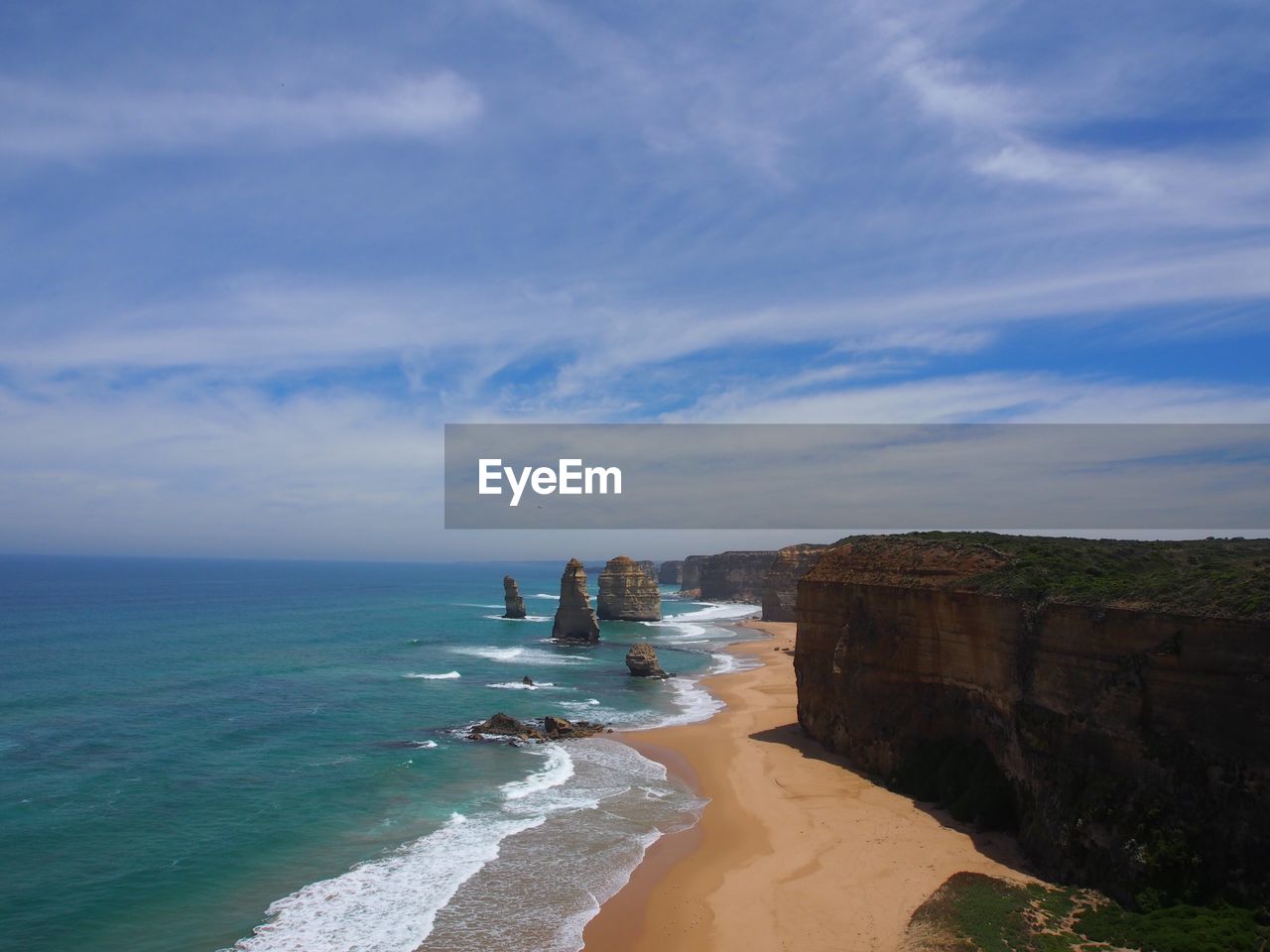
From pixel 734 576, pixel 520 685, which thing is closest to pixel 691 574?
pixel 734 576

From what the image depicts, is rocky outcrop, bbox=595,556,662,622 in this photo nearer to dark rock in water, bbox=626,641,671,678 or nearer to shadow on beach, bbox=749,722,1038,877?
dark rock in water, bbox=626,641,671,678

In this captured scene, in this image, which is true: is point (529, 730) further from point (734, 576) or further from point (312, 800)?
point (734, 576)

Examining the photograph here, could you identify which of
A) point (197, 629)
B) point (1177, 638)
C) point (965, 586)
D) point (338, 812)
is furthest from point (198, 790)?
point (197, 629)

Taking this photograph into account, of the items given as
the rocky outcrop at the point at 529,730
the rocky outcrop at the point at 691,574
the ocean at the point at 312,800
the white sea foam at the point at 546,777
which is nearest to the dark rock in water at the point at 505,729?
the rocky outcrop at the point at 529,730

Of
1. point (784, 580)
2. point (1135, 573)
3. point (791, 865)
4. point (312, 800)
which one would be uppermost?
point (1135, 573)

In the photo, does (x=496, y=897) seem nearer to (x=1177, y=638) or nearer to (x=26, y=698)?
(x=1177, y=638)

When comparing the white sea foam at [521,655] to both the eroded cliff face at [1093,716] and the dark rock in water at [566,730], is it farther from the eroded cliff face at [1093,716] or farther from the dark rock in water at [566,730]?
the eroded cliff face at [1093,716]

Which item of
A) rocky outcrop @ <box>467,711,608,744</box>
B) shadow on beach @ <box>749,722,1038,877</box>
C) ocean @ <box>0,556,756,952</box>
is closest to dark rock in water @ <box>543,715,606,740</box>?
rocky outcrop @ <box>467,711,608,744</box>
